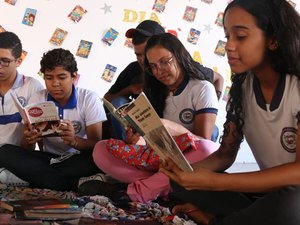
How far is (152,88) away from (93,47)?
104cm

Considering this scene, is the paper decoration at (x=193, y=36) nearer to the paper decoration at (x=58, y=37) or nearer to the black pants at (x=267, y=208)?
the paper decoration at (x=58, y=37)

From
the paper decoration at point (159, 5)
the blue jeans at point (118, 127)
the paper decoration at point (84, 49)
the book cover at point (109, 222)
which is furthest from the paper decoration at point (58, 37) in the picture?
the book cover at point (109, 222)

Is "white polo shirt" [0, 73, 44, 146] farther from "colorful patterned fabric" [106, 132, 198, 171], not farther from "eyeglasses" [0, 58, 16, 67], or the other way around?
"colorful patterned fabric" [106, 132, 198, 171]

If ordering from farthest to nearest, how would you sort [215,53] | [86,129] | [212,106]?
[215,53], [86,129], [212,106]

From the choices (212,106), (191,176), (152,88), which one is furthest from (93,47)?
(191,176)

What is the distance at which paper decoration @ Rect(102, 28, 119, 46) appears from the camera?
2.79 meters

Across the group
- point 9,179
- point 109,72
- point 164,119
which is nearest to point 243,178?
point 164,119

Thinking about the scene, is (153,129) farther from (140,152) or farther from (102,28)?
(102,28)

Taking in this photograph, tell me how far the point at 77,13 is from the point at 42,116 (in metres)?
1.15

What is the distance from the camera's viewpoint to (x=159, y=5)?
2.92 metres

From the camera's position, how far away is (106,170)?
5.85ft

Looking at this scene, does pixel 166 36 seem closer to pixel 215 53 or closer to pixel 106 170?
pixel 106 170

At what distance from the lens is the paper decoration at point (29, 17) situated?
8.55 ft

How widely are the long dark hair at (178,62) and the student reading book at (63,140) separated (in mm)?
245
